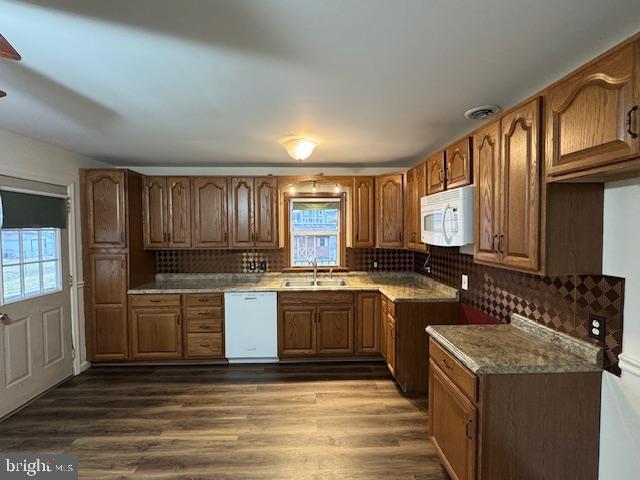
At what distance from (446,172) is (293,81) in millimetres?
1421

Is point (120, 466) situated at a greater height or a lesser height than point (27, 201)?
lesser

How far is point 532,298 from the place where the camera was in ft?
6.59

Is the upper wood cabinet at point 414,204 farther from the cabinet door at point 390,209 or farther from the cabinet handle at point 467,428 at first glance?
the cabinet handle at point 467,428

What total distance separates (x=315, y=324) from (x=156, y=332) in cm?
175

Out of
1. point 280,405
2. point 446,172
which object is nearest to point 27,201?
point 280,405

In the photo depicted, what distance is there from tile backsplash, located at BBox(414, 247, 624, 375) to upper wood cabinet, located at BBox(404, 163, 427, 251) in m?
0.45

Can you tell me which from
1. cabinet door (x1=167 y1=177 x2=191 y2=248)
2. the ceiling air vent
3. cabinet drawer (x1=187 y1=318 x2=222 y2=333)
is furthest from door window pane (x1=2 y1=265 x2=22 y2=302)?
the ceiling air vent

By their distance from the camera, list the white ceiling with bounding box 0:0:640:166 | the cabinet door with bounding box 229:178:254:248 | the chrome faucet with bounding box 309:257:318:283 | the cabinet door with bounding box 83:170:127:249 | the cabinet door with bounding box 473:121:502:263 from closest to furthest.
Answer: the white ceiling with bounding box 0:0:640:166 < the cabinet door with bounding box 473:121:502:263 < the cabinet door with bounding box 83:170:127:249 < the cabinet door with bounding box 229:178:254:248 < the chrome faucet with bounding box 309:257:318:283

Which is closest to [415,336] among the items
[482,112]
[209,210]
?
[482,112]

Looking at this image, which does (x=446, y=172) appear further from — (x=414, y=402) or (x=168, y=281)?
(x=168, y=281)

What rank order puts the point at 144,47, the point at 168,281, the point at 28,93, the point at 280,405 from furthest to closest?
1. the point at 168,281
2. the point at 280,405
3. the point at 28,93
4. the point at 144,47

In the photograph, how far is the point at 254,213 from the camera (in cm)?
379

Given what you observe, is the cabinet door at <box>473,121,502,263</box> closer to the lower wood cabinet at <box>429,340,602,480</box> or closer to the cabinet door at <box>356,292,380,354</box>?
the lower wood cabinet at <box>429,340,602,480</box>

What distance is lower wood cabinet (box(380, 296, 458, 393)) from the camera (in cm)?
293
